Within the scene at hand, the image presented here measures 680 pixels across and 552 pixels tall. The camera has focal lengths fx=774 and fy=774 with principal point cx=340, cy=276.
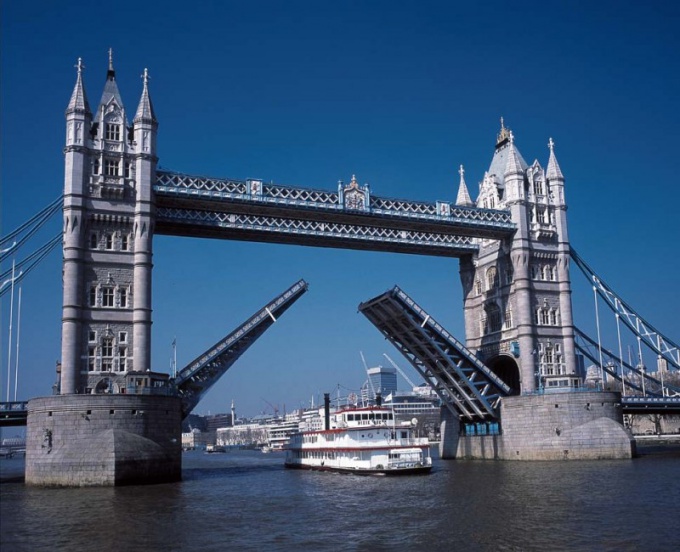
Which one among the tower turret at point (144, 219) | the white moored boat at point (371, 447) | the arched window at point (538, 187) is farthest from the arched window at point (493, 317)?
the tower turret at point (144, 219)

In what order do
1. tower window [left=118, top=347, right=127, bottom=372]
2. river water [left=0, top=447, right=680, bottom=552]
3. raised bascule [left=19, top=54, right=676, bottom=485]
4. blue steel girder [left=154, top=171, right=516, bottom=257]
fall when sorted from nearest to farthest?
river water [left=0, top=447, right=680, bottom=552] < raised bascule [left=19, top=54, right=676, bottom=485] < tower window [left=118, top=347, right=127, bottom=372] < blue steel girder [left=154, top=171, right=516, bottom=257]

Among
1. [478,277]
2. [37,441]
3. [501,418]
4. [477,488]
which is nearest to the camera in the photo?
[477,488]

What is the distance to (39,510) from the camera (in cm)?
3497

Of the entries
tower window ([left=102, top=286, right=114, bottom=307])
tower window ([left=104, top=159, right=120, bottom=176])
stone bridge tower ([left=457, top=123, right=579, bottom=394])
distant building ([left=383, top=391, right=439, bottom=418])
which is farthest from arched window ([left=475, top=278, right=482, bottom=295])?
distant building ([left=383, top=391, right=439, bottom=418])

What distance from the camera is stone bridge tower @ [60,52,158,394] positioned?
A: 4956 centimetres

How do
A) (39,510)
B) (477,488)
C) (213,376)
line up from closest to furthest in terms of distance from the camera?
1. (39,510)
2. (477,488)
3. (213,376)

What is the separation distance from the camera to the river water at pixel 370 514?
85.6 ft

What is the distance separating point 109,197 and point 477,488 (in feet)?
98.5

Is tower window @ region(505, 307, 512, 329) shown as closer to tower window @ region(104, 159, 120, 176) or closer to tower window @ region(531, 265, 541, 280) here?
tower window @ region(531, 265, 541, 280)

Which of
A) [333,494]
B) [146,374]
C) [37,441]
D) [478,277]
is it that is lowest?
[333,494]

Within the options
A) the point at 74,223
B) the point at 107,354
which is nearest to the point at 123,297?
the point at 107,354

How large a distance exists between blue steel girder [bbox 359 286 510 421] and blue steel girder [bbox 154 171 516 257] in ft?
18.7

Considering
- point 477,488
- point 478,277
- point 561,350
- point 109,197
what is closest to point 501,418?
point 561,350

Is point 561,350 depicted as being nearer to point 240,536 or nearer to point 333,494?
point 333,494
